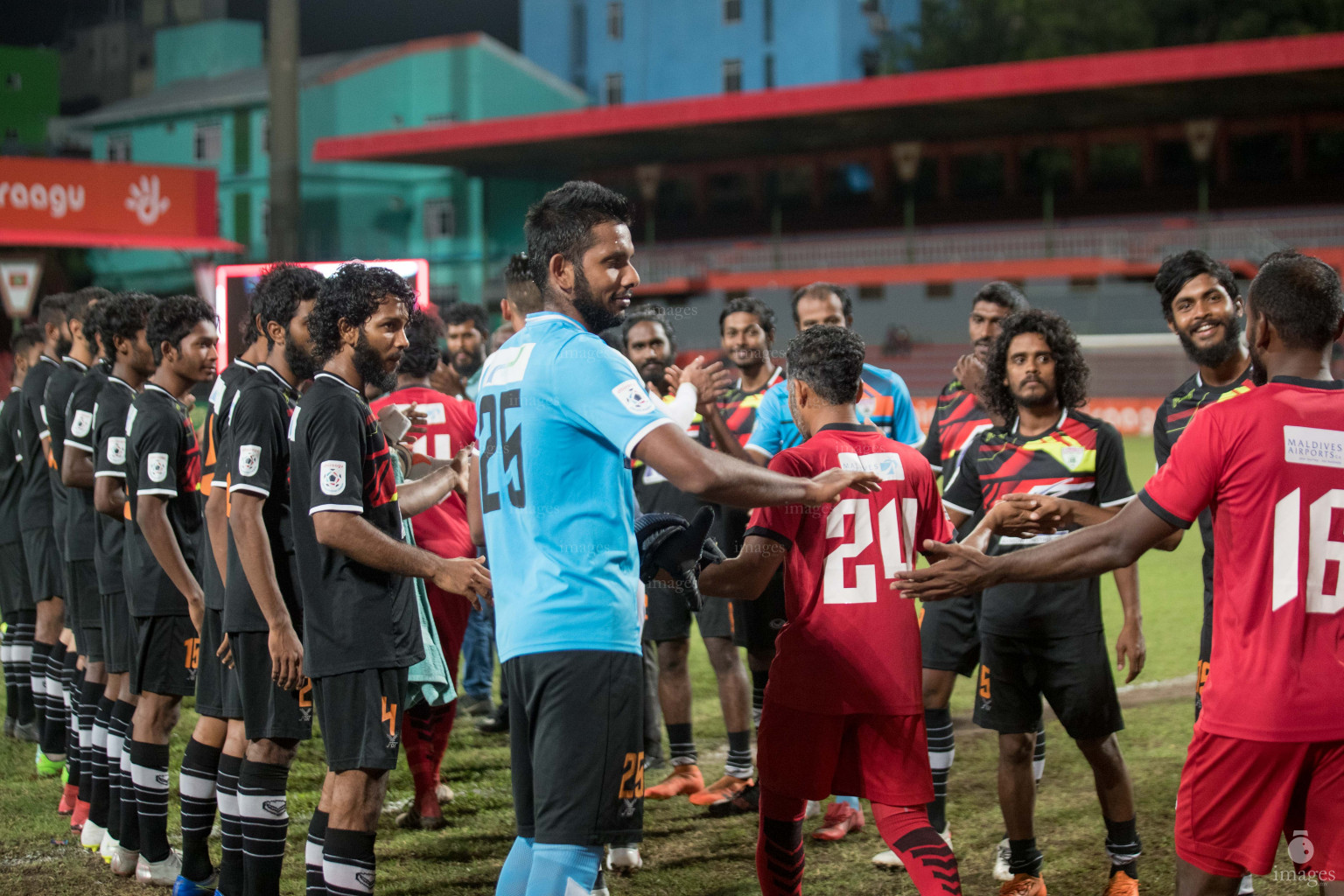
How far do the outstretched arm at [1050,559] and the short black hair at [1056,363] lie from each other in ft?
4.80

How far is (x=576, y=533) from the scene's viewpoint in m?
3.04

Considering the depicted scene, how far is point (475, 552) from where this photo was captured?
243 inches

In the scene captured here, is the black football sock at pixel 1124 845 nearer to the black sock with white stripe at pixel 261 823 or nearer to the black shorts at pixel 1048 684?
the black shorts at pixel 1048 684

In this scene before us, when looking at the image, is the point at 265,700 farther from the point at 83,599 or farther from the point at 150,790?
the point at 83,599

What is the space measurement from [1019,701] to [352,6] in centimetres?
5787

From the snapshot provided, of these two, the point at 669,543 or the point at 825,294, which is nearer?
the point at 669,543

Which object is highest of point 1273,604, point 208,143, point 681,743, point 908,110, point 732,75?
point 732,75

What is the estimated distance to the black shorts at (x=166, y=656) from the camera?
488cm

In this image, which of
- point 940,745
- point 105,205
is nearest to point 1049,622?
point 940,745

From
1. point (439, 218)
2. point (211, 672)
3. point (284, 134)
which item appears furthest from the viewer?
point (439, 218)

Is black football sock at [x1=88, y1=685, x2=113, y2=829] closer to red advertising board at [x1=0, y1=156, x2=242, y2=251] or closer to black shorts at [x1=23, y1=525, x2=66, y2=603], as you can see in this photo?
black shorts at [x1=23, y1=525, x2=66, y2=603]

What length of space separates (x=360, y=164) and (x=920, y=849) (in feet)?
138

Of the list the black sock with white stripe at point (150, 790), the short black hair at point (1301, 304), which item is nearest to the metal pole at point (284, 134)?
the black sock with white stripe at point (150, 790)

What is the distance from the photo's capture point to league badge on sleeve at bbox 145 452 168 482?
4773 millimetres
